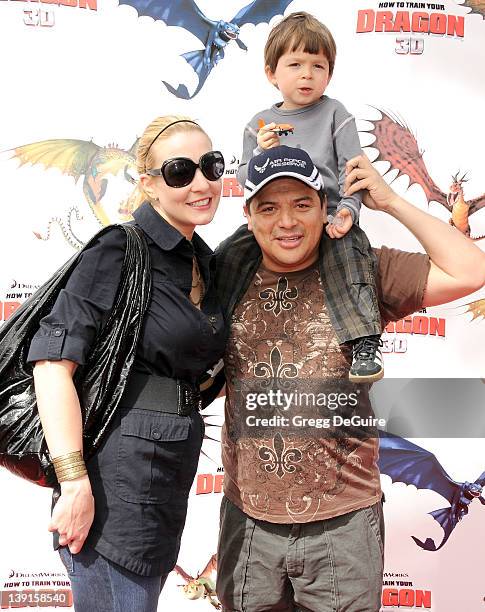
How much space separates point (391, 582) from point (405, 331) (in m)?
1.03

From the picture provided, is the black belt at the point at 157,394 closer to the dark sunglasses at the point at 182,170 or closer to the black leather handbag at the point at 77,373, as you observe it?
the black leather handbag at the point at 77,373

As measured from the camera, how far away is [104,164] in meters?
3.09

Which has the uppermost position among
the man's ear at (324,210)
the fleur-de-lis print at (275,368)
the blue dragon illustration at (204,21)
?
the blue dragon illustration at (204,21)

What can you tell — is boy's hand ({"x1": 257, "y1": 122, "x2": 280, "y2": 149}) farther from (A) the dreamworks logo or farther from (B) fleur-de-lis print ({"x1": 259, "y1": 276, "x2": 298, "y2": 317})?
(B) fleur-de-lis print ({"x1": 259, "y1": 276, "x2": 298, "y2": 317})

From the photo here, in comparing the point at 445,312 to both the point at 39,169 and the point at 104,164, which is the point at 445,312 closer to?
the point at 104,164

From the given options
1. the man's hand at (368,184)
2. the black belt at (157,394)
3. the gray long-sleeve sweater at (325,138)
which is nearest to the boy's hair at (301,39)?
the gray long-sleeve sweater at (325,138)

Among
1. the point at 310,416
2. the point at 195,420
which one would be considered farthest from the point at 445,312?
the point at 195,420

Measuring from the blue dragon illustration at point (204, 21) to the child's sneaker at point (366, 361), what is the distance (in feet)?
5.20

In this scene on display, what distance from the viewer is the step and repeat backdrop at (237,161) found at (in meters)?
3.03

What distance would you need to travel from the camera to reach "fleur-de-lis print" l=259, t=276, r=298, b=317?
6.44ft

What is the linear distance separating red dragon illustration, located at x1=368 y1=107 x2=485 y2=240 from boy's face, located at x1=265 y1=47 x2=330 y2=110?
2.69ft

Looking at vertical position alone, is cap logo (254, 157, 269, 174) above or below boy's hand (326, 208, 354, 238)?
above

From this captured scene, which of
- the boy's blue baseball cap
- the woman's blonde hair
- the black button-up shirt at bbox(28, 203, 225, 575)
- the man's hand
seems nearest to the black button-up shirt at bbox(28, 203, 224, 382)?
the black button-up shirt at bbox(28, 203, 225, 575)

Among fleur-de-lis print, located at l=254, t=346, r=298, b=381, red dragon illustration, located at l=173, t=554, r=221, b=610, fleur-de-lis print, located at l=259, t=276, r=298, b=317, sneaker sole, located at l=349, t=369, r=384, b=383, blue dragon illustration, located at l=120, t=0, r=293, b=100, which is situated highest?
blue dragon illustration, located at l=120, t=0, r=293, b=100
